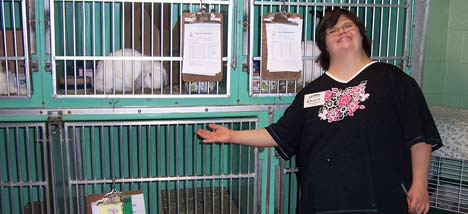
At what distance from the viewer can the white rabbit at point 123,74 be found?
1.56 m

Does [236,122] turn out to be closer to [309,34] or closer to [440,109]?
[309,34]

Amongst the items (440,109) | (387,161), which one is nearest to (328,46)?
(387,161)

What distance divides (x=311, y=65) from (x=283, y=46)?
0.60ft

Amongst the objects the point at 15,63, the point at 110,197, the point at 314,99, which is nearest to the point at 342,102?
the point at 314,99

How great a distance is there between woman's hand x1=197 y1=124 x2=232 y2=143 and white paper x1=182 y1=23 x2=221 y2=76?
204 millimetres

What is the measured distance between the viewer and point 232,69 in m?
1.60

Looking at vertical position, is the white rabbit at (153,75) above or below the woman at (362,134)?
above

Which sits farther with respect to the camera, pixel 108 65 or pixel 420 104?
pixel 108 65

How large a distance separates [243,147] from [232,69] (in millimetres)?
353

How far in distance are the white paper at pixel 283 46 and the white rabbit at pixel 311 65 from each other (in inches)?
3.7

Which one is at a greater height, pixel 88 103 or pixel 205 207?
pixel 88 103

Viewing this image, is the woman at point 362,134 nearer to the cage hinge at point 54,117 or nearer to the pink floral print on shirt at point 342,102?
the pink floral print on shirt at point 342,102

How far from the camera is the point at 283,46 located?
1.60 m

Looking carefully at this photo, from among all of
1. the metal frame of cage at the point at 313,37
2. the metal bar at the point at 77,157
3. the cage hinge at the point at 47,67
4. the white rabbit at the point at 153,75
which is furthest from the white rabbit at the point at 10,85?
the metal frame of cage at the point at 313,37
